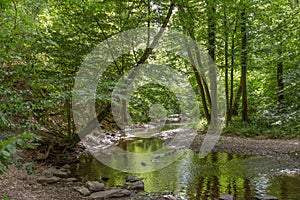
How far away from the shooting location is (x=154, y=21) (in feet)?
28.2

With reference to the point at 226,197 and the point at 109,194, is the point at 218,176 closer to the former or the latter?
the point at 226,197

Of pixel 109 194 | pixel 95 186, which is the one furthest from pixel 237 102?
pixel 109 194

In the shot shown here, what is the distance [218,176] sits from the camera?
6.09 metres

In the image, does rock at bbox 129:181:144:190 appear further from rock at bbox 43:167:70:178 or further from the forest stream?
rock at bbox 43:167:70:178

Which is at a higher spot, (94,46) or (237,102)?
(94,46)

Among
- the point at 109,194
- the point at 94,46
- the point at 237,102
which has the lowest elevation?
the point at 109,194

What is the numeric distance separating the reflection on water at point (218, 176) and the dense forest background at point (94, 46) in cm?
118

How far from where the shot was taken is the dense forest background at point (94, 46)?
3.82 m

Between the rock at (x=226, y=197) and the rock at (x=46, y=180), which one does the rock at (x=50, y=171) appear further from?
the rock at (x=226, y=197)

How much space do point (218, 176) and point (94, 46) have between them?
15.8 feet

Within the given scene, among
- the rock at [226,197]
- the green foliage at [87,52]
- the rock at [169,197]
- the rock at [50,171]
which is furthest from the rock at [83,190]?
the rock at [226,197]

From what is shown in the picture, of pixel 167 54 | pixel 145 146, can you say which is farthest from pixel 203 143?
pixel 167 54

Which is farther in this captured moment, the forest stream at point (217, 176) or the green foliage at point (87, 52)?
the forest stream at point (217, 176)

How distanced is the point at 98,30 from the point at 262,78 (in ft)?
35.6
